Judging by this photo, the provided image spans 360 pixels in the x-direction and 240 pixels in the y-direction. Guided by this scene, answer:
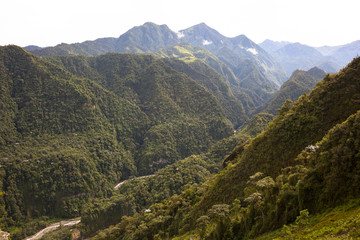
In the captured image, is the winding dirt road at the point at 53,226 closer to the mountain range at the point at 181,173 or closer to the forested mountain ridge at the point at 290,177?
the mountain range at the point at 181,173

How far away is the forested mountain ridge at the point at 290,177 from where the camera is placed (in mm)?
25391

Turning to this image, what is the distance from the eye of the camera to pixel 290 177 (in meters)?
30.7

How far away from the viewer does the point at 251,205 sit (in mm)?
33219

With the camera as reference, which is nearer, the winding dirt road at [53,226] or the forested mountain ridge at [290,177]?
the forested mountain ridge at [290,177]

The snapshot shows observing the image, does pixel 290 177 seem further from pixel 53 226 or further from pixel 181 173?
pixel 53 226

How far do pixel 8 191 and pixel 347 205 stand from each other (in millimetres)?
165647

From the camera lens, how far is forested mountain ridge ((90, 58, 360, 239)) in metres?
25.4

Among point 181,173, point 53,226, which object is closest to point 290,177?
point 181,173

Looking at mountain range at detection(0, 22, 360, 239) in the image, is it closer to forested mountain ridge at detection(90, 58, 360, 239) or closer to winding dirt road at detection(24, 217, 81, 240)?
Answer: forested mountain ridge at detection(90, 58, 360, 239)

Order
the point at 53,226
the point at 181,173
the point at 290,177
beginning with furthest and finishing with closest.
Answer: the point at 53,226 < the point at 181,173 < the point at 290,177

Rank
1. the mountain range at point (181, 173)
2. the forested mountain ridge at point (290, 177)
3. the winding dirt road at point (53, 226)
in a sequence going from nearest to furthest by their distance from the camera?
the forested mountain ridge at point (290, 177) → the mountain range at point (181, 173) → the winding dirt road at point (53, 226)

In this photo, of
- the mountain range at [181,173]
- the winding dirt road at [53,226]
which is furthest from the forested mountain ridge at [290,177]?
the winding dirt road at [53,226]

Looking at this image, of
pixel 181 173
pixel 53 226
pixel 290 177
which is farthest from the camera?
pixel 53 226

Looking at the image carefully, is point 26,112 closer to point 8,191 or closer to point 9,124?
point 9,124
